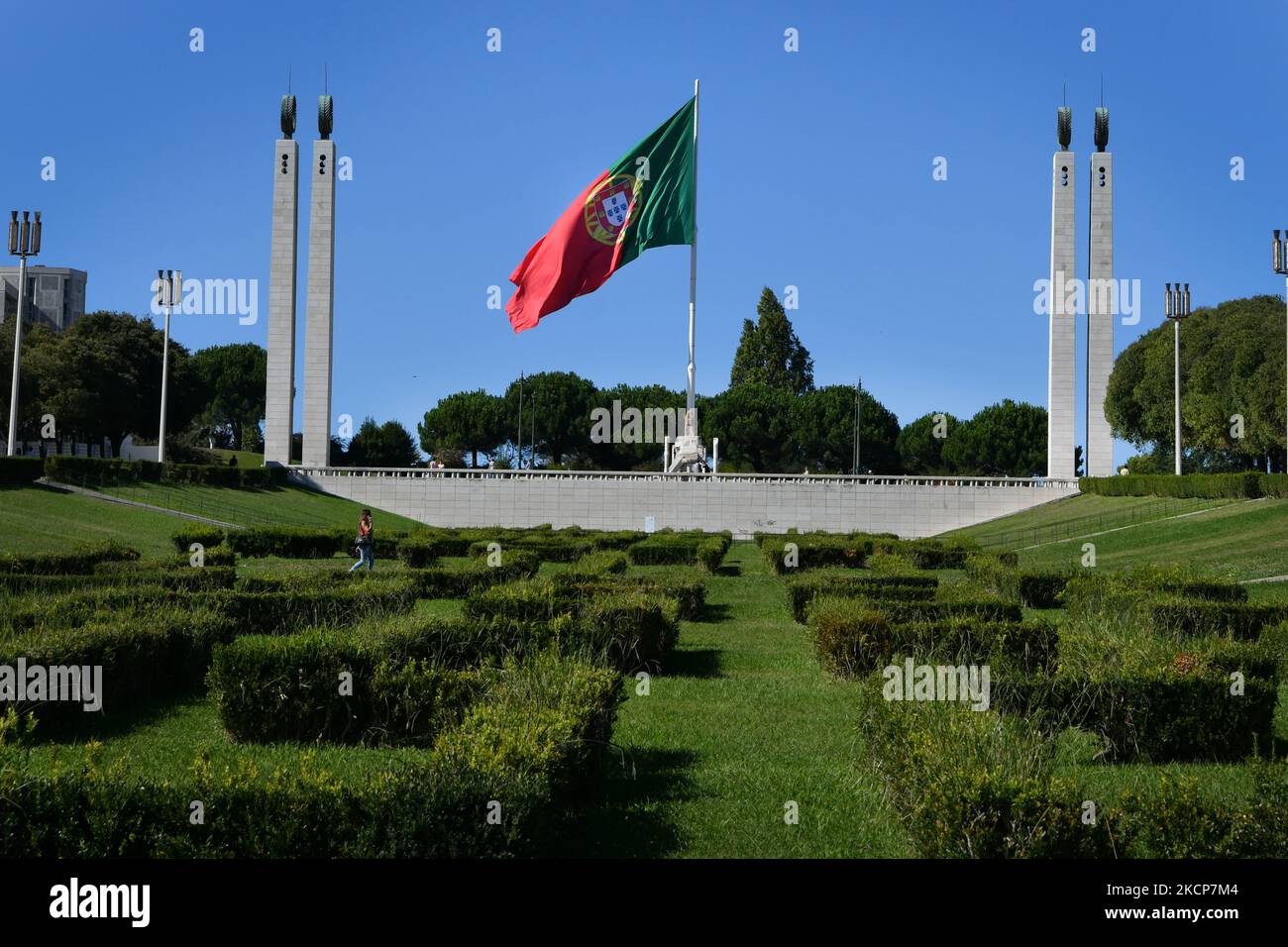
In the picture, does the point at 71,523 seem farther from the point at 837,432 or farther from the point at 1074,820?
the point at 837,432

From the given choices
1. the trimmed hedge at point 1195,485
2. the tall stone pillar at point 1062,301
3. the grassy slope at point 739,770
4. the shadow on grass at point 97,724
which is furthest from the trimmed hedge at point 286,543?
the tall stone pillar at point 1062,301

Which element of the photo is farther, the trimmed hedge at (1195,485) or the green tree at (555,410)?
the green tree at (555,410)

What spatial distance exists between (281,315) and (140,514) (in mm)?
23452

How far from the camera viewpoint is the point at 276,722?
9570 millimetres

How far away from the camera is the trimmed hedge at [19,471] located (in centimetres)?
4034

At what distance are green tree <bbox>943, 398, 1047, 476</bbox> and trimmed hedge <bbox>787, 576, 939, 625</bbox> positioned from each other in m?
67.7

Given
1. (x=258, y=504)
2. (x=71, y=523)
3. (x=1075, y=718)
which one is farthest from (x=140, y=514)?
→ (x=1075, y=718)

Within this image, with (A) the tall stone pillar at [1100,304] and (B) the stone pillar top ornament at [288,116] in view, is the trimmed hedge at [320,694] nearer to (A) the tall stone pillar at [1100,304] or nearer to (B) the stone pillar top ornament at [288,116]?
(A) the tall stone pillar at [1100,304]

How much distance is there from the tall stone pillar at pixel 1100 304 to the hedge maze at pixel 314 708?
147ft

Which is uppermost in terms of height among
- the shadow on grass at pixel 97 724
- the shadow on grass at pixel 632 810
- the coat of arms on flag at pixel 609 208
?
the coat of arms on flag at pixel 609 208

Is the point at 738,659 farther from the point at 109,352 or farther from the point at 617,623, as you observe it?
the point at 109,352
